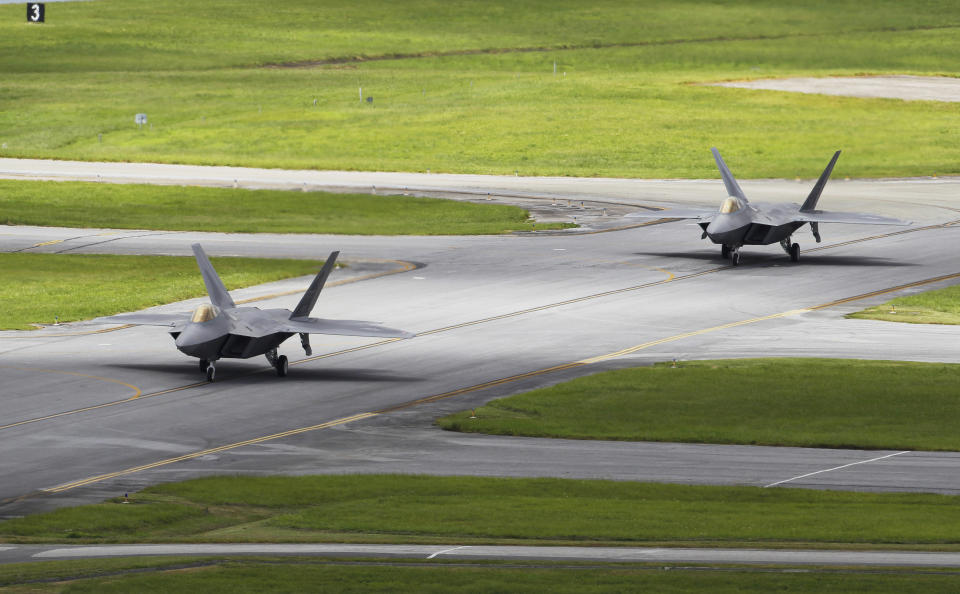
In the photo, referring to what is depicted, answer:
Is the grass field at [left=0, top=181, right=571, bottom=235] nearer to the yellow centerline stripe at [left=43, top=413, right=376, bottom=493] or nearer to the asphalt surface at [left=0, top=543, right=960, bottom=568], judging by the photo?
the yellow centerline stripe at [left=43, top=413, right=376, bottom=493]

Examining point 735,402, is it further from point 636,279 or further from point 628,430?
point 636,279

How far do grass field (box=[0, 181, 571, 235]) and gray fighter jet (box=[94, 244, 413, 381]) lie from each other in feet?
124

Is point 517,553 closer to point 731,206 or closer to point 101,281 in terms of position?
point 731,206

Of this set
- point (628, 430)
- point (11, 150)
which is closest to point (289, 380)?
point (628, 430)

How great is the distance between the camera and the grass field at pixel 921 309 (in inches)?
2331

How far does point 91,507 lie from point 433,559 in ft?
31.7

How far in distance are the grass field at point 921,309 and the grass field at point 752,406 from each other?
32.2ft

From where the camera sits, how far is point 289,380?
48.2 meters

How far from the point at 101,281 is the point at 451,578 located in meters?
47.8

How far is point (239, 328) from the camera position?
4688cm

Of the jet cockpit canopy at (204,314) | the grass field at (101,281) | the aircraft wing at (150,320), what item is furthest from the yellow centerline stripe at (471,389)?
the grass field at (101,281)

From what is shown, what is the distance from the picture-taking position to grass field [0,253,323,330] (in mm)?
61312

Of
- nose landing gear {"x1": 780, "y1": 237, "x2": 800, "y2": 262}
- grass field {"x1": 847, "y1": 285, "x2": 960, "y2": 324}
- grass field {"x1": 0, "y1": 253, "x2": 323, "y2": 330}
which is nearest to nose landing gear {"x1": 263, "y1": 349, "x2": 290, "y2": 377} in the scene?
grass field {"x1": 0, "y1": 253, "x2": 323, "y2": 330}

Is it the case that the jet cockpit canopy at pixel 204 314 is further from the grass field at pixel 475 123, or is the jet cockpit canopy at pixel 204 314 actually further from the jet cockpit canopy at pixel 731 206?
the grass field at pixel 475 123
